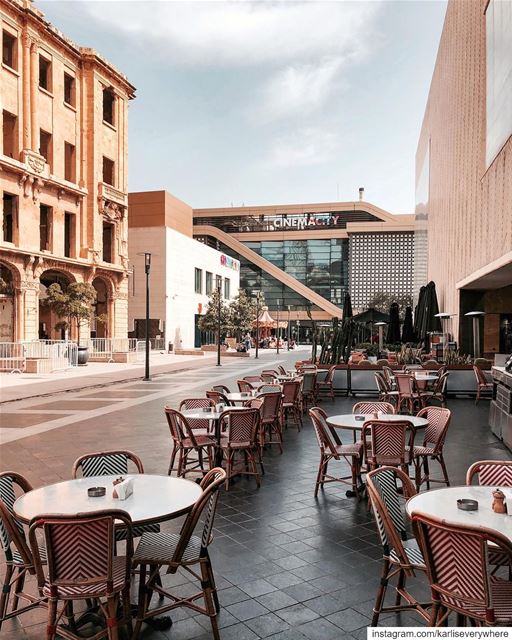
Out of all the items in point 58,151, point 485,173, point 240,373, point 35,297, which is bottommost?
point 240,373

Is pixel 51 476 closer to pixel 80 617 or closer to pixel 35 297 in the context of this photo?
pixel 80 617

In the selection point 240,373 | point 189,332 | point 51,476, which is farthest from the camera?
point 189,332

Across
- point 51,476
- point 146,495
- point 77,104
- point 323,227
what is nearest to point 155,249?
point 77,104

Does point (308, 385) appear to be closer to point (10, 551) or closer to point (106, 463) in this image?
point (106, 463)

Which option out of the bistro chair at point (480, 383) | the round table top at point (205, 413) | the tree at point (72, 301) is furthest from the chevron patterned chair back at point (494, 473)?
the tree at point (72, 301)

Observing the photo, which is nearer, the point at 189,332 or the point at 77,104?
the point at 77,104

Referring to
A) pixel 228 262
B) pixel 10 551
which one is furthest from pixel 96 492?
pixel 228 262

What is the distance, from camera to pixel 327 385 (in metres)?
16.0

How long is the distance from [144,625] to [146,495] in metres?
0.83

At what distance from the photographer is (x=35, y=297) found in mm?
28766

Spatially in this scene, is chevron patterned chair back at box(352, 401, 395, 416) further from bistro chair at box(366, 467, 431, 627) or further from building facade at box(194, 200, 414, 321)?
building facade at box(194, 200, 414, 321)

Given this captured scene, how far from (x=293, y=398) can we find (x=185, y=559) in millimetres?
7422

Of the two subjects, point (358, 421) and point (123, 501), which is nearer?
point (123, 501)

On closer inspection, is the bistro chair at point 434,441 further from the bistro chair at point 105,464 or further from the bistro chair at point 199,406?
the bistro chair at point 105,464
